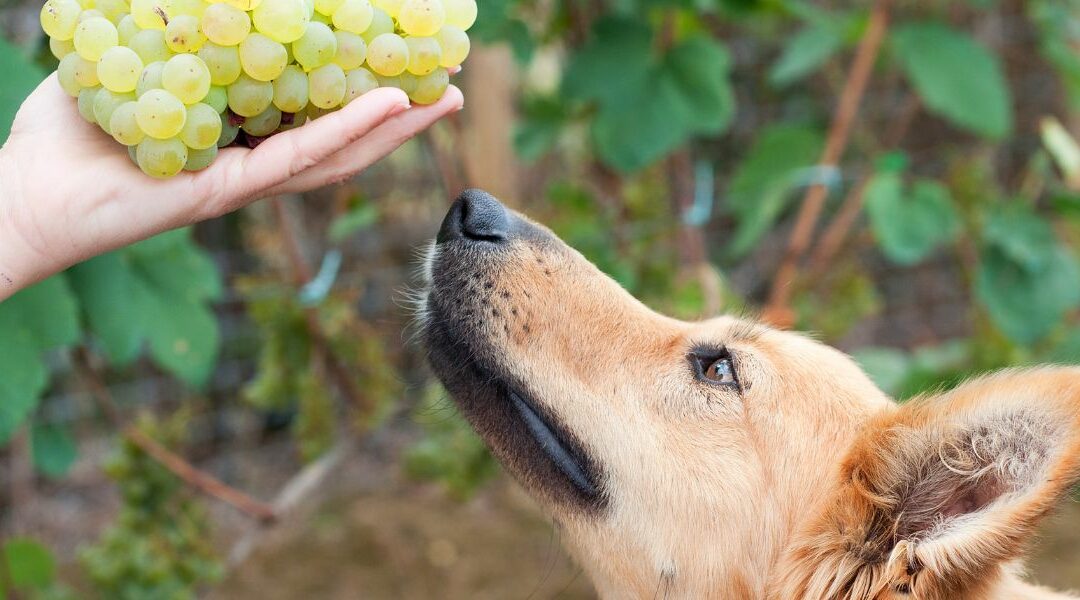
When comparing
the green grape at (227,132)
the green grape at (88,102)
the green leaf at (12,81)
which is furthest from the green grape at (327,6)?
the green leaf at (12,81)

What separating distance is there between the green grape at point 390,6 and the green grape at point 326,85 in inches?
5.2

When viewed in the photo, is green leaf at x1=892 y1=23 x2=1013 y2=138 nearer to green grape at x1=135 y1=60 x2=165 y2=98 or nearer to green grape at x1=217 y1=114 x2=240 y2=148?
green grape at x1=217 y1=114 x2=240 y2=148

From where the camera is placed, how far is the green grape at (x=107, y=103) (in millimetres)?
1315

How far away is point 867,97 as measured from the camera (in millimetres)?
5352

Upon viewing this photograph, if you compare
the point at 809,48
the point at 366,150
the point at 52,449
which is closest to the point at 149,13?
the point at 366,150

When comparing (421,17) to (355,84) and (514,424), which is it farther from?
(514,424)

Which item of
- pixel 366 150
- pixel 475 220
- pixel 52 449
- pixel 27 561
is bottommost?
pixel 27 561

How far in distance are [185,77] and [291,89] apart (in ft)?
0.49

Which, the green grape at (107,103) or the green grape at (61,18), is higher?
the green grape at (61,18)

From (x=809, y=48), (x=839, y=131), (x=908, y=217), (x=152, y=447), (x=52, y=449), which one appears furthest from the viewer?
(x=839, y=131)

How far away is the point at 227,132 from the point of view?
141cm

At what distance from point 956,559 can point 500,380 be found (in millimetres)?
845

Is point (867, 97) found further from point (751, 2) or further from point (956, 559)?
point (956, 559)

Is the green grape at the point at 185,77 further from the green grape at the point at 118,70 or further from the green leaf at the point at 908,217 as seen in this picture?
the green leaf at the point at 908,217
